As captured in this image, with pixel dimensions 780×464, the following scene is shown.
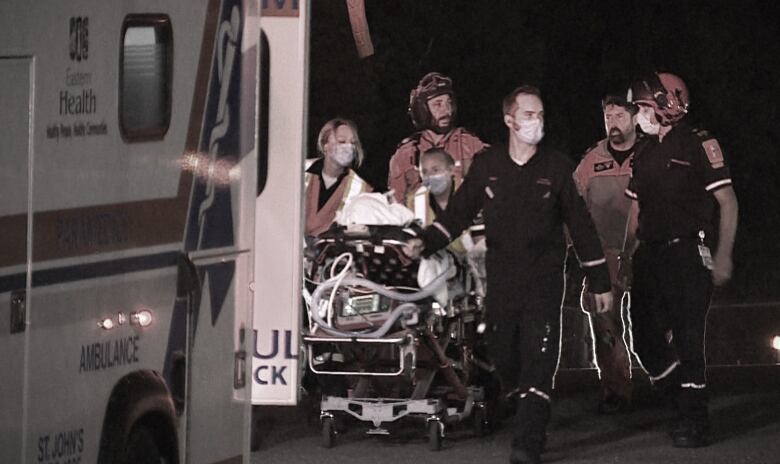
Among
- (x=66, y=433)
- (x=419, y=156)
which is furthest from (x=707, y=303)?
(x=66, y=433)

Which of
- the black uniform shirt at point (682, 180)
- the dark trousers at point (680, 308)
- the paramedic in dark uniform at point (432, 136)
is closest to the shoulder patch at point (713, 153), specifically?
the black uniform shirt at point (682, 180)

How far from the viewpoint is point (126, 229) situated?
671 centimetres

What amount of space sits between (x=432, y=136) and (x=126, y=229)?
6.77 metres

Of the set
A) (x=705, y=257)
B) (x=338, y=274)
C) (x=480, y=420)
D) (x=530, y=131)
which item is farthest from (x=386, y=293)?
(x=705, y=257)

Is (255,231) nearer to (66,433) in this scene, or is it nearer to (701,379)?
(66,433)

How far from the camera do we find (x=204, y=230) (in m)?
7.45

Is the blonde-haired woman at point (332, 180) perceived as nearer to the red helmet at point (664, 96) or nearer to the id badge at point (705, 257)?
the red helmet at point (664, 96)

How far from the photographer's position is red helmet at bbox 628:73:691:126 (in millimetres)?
11820

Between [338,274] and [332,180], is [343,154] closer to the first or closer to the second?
[332,180]

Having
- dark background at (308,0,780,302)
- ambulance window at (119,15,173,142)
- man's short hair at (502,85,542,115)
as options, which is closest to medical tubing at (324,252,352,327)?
man's short hair at (502,85,542,115)

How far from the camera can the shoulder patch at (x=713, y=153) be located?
1159 centimetres

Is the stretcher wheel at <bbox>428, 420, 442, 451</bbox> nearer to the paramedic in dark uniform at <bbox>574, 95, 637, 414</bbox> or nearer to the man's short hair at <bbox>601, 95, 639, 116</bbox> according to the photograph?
the paramedic in dark uniform at <bbox>574, 95, 637, 414</bbox>

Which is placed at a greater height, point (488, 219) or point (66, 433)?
point (488, 219)

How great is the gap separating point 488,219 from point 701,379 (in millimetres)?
1800
